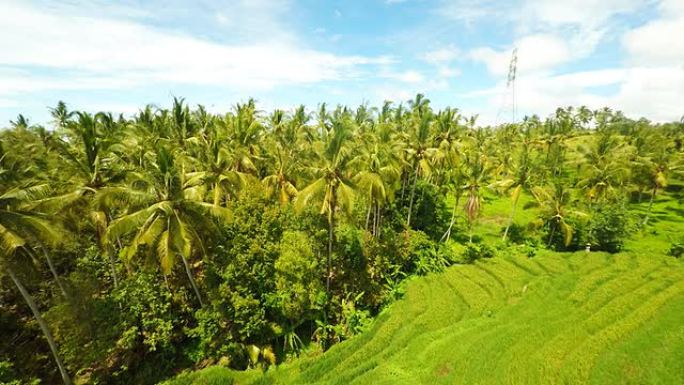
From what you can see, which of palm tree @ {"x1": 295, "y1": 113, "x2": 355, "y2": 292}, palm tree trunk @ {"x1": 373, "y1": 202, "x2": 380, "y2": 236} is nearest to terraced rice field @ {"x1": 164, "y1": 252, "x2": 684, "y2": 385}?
palm tree trunk @ {"x1": 373, "y1": 202, "x2": 380, "y2": 236}

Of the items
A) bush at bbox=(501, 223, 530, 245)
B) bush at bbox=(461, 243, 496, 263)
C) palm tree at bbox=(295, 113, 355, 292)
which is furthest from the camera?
bush at bbox=(501, 223, 530, 245)

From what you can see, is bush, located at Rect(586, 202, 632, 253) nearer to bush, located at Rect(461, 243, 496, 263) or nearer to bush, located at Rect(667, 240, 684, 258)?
bush, located at Rect(667, 240, 684, 258)

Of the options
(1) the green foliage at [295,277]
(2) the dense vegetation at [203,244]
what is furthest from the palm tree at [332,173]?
(1) the green foliage at [295,277]

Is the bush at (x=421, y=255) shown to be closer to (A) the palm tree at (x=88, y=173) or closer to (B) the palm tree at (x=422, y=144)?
(B) the palm tree at (x=422, y=144)

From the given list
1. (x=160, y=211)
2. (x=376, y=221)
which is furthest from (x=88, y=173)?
(x=376, y=221)

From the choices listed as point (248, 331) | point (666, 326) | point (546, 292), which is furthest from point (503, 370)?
point (248, 331)

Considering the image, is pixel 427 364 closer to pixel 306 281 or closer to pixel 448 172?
pixel 306 281

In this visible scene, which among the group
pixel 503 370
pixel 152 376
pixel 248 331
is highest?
pixel 503 370
